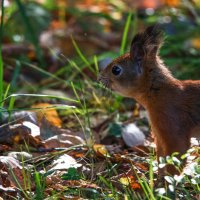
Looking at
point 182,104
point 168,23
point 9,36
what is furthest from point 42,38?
point 182,104

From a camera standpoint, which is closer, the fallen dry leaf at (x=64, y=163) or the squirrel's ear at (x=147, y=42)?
the fallen dry leaf at (x=64, y=163)

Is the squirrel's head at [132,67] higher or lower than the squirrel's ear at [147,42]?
lower

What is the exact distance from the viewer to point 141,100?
4.70 metres

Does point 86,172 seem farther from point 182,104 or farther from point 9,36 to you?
point 9,36

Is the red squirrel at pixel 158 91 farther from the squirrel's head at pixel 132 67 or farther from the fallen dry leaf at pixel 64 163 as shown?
the fallen dry leaf at pixel 64 163

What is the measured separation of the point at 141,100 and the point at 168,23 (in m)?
3.64

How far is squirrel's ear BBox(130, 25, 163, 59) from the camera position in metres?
4.46

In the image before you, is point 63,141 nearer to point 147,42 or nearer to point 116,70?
point 116,70

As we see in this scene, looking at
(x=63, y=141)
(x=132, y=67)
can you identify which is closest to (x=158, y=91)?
(x=132, y=67)

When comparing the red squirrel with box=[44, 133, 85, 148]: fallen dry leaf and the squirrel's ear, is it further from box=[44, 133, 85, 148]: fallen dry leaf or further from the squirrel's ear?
box=[44, 133, 85, 148]: fallen dry leaf

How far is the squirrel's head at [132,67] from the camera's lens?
4566mm

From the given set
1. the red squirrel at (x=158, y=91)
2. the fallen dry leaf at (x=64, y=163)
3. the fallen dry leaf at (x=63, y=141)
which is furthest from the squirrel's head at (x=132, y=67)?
the fallen dry leaf at (x=64, y=163)

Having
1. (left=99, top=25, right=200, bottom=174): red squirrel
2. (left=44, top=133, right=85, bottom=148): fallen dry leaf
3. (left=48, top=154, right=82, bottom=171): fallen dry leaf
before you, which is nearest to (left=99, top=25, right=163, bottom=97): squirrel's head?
(left=99, top=25, right=200, bottom=174): red squirrel

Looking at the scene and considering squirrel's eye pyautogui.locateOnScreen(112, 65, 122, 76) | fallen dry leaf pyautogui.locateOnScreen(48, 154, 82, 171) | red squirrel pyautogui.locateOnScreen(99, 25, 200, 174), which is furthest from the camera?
squirrel's eye pyautogui.locateOnScreen(112, 65, 122, 76)
